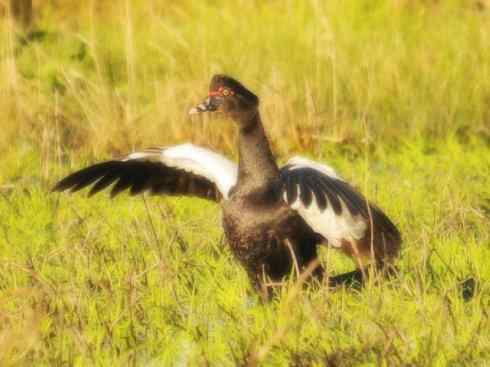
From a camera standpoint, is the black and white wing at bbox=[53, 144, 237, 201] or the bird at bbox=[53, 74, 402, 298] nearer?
the bird at bbox=[53, 74, 402, 298]

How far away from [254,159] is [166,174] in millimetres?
699

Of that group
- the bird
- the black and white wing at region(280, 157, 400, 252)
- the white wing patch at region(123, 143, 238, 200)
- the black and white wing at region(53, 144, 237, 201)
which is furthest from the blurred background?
the black and white wing at region(280, 157, 400, 252)

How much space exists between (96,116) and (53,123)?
0.27m

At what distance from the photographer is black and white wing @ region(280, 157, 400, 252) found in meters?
4.05

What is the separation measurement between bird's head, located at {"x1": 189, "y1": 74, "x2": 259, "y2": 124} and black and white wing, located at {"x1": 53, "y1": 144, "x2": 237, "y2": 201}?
0.87ft

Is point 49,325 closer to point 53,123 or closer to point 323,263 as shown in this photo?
point 323,263

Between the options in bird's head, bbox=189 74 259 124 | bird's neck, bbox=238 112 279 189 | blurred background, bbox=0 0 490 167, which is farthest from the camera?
blurred background, bbox=0 0 490 167

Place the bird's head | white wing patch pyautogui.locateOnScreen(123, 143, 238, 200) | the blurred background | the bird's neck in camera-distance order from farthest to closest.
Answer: the blurred background < white wing patch pyautogui.locateOnScreen(123, 143, 238, 200) < the bird's head < the bird's neck

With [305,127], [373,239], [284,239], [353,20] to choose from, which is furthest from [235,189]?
[353,20]

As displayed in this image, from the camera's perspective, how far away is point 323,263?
15.8 ft

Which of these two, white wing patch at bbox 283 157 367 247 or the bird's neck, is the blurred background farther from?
white wing patch at bbox 283 157 367 247

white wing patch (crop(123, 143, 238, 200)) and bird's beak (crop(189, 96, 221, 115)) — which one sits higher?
bird's beak (crop(189, 96, 221, 115))

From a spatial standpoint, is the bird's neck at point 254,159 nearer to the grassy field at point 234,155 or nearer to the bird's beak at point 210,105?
the bird's beak at point 210,105

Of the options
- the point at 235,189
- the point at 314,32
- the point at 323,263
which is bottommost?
the point at 323,263
